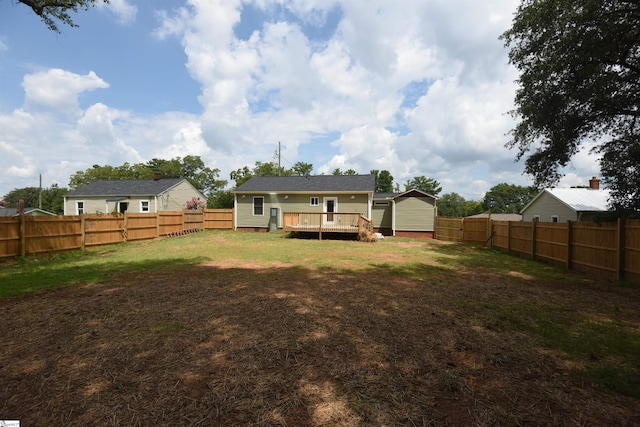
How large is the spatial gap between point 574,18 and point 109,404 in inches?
521

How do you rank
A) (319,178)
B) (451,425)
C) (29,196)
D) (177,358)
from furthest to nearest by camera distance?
(29,196)
(319,178)
(177,358)
(451,425)

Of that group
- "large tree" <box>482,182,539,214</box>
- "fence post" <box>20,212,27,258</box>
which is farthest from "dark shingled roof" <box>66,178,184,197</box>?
"large tree" <box>482,182,539,214</box>

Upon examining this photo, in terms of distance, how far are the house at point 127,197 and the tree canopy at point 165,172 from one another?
2095cm

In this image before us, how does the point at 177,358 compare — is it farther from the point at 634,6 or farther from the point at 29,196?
the point at 29,196

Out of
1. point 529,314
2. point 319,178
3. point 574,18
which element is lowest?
point 529,314

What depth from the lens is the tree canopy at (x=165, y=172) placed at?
47.6 metres

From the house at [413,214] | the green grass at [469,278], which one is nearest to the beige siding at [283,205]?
the house at [413,214]

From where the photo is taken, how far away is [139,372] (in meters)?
2.86

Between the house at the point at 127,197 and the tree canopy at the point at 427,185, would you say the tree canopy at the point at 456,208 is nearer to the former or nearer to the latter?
the tree canopy at the point at 427,185

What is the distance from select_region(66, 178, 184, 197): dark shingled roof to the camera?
85.0 feet

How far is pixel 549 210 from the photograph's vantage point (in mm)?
20047

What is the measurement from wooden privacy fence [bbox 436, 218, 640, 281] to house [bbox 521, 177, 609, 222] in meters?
5.69

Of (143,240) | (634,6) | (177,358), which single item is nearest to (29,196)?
(143,240)

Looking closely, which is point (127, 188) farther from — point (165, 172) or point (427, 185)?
point (427, 185)
